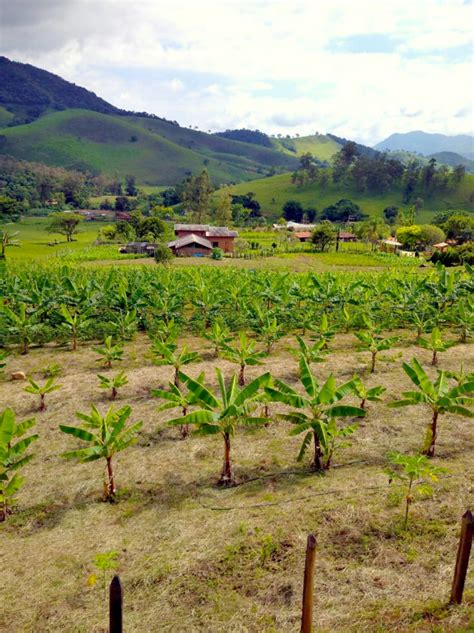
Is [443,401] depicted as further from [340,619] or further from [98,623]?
[98,623]

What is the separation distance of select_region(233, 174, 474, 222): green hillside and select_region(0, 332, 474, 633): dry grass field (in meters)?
120

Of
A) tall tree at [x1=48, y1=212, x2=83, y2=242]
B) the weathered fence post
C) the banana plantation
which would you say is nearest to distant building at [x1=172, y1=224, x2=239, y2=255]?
tall tree at [x1=48, y1=212, x2=83, y2=242]

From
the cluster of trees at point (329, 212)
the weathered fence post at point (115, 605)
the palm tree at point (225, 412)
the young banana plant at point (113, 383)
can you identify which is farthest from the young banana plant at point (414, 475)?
the cluster of trees at point (329, 212)

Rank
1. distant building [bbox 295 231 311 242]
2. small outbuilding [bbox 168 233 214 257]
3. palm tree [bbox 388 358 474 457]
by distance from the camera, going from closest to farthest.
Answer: palm tree [bbox 388 358 474 457] < small outbuilding [bbox 168 233 214 257] < distant building [bbox 295 231 311 242]

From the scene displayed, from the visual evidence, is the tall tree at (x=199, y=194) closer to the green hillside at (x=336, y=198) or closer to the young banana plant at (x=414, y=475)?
the green hillside at (x=336, y=198)

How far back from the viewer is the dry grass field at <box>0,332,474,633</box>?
20.7 ft

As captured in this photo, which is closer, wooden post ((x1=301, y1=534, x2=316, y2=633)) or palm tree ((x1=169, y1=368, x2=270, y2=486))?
wooden post ((x1=301, y1=534, x2=316, y2=633))

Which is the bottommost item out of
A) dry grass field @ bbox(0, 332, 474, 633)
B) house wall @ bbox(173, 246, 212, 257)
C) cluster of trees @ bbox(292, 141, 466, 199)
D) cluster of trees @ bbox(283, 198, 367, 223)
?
dry grass field @ bbox(0, 332, 474, 633)

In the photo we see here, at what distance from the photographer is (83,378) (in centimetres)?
1625

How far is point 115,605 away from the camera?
489 centimetres

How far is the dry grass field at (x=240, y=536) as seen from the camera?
632cm

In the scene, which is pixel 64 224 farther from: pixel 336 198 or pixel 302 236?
pixel 336 198

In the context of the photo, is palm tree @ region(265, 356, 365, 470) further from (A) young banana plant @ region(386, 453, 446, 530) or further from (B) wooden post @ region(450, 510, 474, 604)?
A: (B) wooden post @ region(450, 510, 474, 604)

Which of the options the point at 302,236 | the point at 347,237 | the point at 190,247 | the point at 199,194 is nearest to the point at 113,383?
the point at 190,247
